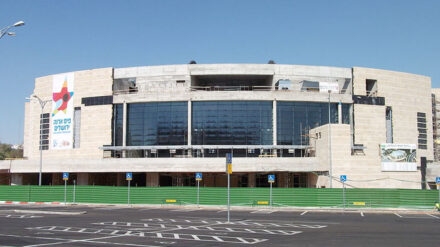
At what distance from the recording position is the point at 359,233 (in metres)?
21.1

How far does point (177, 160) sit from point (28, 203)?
57.5 feet

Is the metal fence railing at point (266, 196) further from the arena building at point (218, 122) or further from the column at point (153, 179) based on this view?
the column at point (153, 179)

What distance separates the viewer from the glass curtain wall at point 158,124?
6081 cm

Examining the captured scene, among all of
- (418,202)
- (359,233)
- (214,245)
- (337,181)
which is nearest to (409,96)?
(337,181)

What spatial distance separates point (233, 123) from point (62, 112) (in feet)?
85.1

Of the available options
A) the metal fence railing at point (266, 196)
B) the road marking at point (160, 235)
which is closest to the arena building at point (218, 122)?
the metal fence railing at point (266, 196)

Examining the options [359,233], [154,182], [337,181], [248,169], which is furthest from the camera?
[154,182]

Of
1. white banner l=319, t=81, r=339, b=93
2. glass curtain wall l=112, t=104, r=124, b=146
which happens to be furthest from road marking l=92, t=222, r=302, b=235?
white banner l=319, t=81, r=339, b=93

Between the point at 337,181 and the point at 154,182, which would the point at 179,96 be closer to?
the point at 154,182

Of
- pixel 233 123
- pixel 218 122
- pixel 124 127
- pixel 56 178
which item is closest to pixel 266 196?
pixel 233 123

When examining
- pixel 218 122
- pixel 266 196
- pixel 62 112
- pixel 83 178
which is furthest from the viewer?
pixel 62 112

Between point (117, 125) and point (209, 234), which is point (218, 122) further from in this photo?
point (209, 234)

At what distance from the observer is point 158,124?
201ft

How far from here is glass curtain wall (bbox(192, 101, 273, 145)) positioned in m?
59.8
